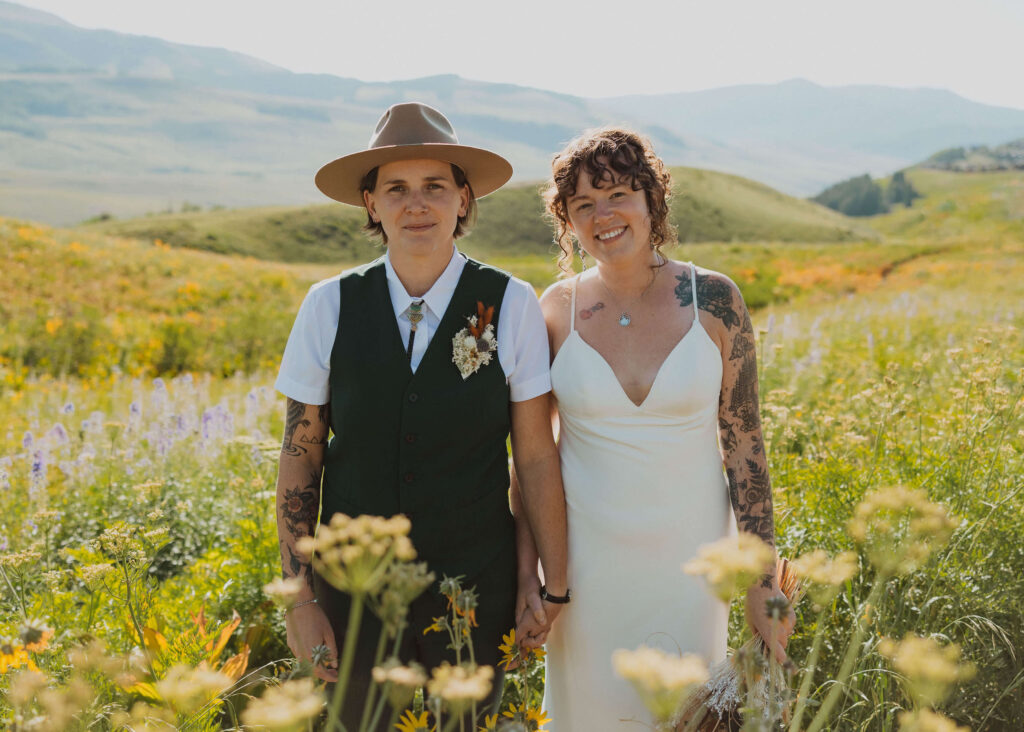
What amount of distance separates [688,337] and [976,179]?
16002cm

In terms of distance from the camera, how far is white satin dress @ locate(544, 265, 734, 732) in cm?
251

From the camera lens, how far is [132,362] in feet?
42.4

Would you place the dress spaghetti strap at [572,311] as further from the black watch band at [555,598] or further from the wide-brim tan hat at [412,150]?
the black watch band at [555,598]

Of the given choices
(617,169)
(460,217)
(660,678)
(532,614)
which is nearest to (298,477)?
(532,614)

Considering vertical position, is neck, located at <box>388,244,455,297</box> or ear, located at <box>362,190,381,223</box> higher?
ear, located at <box>362,190,381,223</box>

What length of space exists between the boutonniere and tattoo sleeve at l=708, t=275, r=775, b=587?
0.73 meters

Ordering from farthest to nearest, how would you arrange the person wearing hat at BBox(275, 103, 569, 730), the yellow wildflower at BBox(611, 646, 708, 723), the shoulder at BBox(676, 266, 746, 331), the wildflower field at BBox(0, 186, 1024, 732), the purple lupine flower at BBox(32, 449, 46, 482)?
the purple lupine flower at BBox(32, 449, 46, 482)
the shoulder at BBox(676, 266, 746, 331)
the person wearing hat at BBox(275, 103, 569, 730)
the wildflower field at BBox(0, 186, 1024, 732)
the yellow wildflower at BBox(611, 646, 708, 723)

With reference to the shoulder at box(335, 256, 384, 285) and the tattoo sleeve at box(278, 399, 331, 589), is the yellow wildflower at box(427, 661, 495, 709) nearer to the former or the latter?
the tattoo sleeve at box(278, 399, 331, 589)

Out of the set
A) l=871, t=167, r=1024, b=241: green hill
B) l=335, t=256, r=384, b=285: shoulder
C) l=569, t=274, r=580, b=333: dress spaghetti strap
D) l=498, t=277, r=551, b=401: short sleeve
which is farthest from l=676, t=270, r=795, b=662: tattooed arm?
l=871, t=167, r=1024, b=241: green hill

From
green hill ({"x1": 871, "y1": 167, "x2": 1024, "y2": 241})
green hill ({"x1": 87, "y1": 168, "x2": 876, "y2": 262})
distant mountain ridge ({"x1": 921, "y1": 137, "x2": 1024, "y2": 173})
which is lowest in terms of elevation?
green hill ({"x1": 87, "y1": 168, "x2": 876, "y2": 262})

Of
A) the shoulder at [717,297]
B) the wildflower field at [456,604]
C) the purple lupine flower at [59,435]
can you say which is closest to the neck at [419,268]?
the shoulder at [717,297]

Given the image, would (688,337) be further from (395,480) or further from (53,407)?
(53,407)

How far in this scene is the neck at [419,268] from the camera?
7.95 ft

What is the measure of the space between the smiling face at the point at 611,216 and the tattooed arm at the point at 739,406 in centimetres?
27
